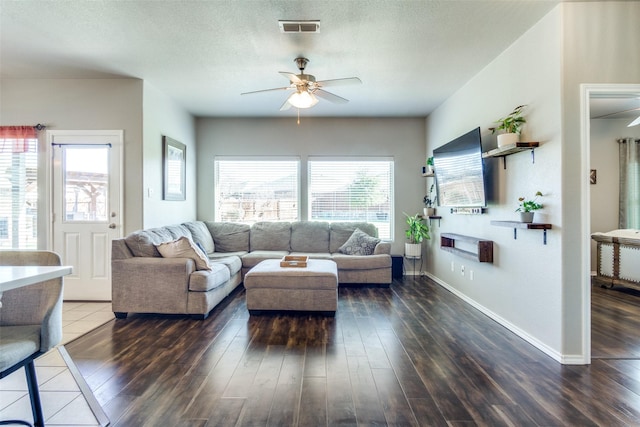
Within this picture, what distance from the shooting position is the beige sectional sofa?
329 centimetres

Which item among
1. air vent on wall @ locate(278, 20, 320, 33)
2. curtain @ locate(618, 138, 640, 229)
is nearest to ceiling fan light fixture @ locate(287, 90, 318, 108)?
air vent on wall @ locate(278, 20, 320, 33)

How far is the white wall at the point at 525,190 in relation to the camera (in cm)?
247

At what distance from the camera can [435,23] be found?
8.80ft

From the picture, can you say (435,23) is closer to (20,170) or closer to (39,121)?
(39,121)

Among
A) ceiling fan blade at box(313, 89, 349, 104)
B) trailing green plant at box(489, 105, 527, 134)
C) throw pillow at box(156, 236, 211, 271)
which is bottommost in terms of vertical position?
throw pillow at box(156, 236, 211, 271)

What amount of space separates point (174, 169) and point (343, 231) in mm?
2914

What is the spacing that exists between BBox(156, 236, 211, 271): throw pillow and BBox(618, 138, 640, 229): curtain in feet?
22.0

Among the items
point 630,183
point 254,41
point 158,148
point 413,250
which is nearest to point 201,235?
point 158,148

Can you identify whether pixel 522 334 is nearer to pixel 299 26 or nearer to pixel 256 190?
pixel 299 26

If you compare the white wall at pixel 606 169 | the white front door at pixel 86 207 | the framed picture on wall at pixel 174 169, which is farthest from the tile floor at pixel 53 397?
the white wall at pixel 606 169

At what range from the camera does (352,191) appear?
18.8 feet

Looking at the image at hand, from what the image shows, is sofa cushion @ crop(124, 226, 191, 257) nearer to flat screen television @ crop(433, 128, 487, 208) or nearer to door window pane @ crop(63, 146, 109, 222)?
door window pane @ crop(63, 146, 109, 222)

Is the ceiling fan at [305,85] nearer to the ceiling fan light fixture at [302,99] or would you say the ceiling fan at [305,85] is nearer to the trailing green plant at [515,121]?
the ceiling fan light fixture at [302,99]

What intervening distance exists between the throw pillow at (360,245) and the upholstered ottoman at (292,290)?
1594 mm
